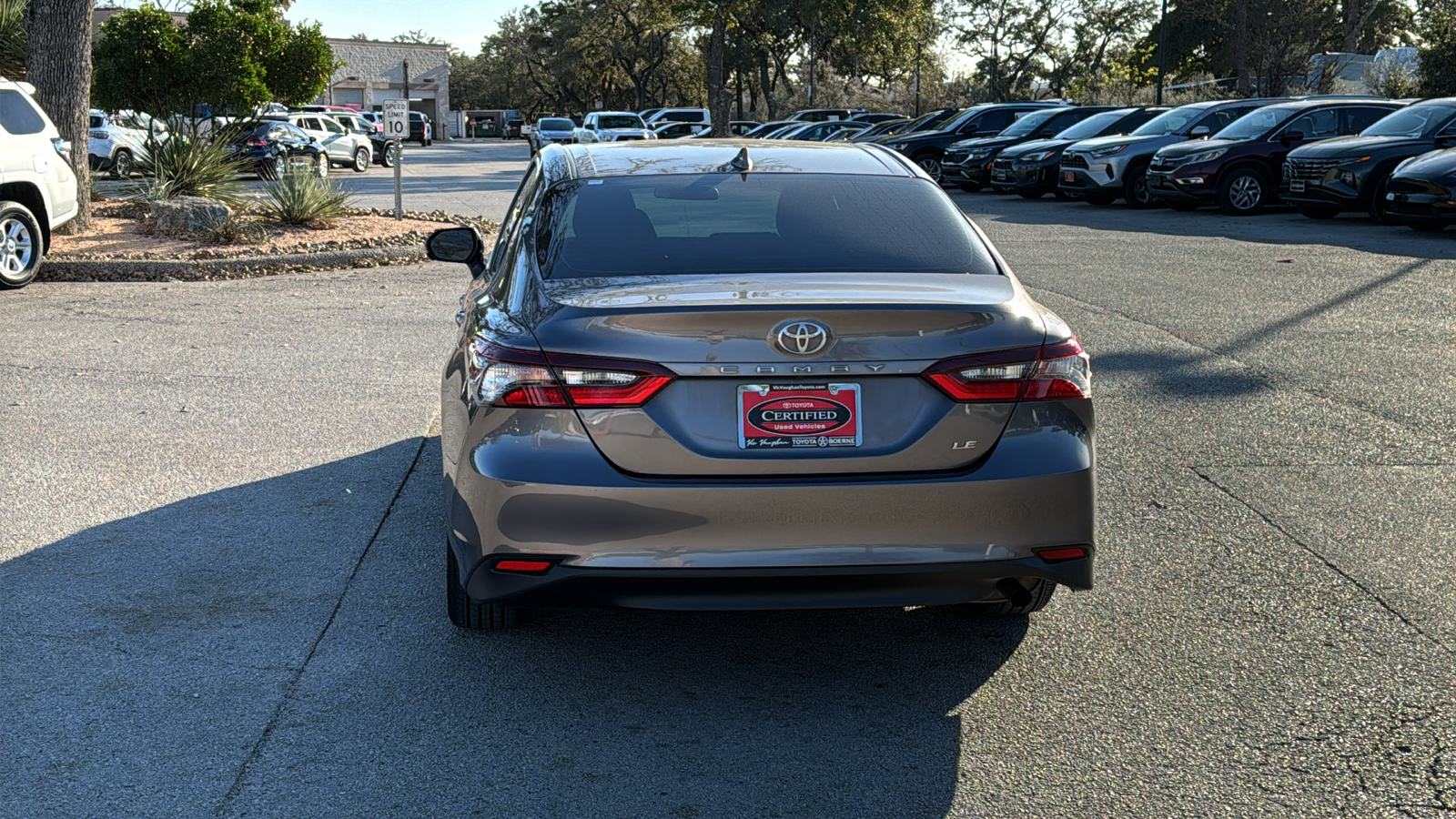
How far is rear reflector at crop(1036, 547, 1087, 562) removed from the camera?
3.79m

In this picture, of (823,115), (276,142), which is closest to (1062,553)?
(276,142)

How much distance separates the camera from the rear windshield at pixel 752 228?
13.8ft

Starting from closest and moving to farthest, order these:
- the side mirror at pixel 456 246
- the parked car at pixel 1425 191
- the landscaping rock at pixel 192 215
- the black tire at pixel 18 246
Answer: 1. the side mirror at pixel 456 246
2. the black tire at pixel 18 246
3. the landscaping rock at pixel 192 215
4. the parked car at pixel 1425 191

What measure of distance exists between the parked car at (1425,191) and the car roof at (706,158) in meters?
13.0

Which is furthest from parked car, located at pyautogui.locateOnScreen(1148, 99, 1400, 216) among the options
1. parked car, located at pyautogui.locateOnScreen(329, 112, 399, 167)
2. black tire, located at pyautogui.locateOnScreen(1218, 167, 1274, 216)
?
parked car, located at pyautogui.locateOnScreen(329, 112, 399, 167)

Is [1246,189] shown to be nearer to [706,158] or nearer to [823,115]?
[706,158]

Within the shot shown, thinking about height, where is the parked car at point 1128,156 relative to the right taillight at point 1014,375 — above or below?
above

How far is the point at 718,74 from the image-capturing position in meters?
48.3

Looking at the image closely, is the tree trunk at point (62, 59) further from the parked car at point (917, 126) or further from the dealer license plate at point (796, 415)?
the parked car at point (917, 126)

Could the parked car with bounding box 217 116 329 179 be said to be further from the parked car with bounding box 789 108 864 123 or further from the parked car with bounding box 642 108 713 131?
the parked car with bounding box 789 108 864 123

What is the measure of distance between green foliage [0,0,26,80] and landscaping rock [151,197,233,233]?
10726 millimetres

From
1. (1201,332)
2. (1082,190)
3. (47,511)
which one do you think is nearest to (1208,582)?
(47,511)

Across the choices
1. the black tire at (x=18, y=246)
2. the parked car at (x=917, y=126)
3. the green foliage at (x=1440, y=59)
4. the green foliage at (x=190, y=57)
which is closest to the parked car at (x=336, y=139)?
the green foliage at (x=190, y=57)

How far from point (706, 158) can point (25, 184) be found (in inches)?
378
